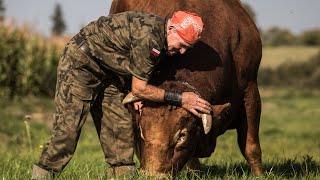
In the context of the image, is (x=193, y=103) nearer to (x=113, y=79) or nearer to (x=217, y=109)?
(x=217, y=109)

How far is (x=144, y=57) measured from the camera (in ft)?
19.6

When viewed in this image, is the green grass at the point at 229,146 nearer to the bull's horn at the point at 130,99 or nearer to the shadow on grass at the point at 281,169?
the shadow on grass at the point at 281,169

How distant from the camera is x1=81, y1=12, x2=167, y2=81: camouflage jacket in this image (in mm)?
5996

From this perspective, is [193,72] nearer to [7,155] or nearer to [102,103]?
[102,103]

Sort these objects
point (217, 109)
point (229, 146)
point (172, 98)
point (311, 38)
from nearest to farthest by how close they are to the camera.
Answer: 1. point (172, 98)
2. point (217, 109)
3. point (229, 146)
4. point (311, 38)

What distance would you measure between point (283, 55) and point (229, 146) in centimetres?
4808

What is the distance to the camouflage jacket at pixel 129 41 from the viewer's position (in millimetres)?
5996

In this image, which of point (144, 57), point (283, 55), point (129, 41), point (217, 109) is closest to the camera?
point (144, 57)

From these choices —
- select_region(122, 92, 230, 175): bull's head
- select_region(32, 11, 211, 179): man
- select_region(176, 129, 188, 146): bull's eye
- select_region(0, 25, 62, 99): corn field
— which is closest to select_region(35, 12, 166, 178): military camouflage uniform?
select_region(32, 11, 211, 179): man

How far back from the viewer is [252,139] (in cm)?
830

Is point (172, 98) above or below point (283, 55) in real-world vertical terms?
above

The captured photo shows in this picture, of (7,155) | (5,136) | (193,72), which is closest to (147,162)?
(193,72)

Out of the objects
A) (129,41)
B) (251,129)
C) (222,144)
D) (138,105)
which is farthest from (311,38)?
(129,41)

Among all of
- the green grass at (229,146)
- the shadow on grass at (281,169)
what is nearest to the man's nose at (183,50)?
the green grass at (229,146)
